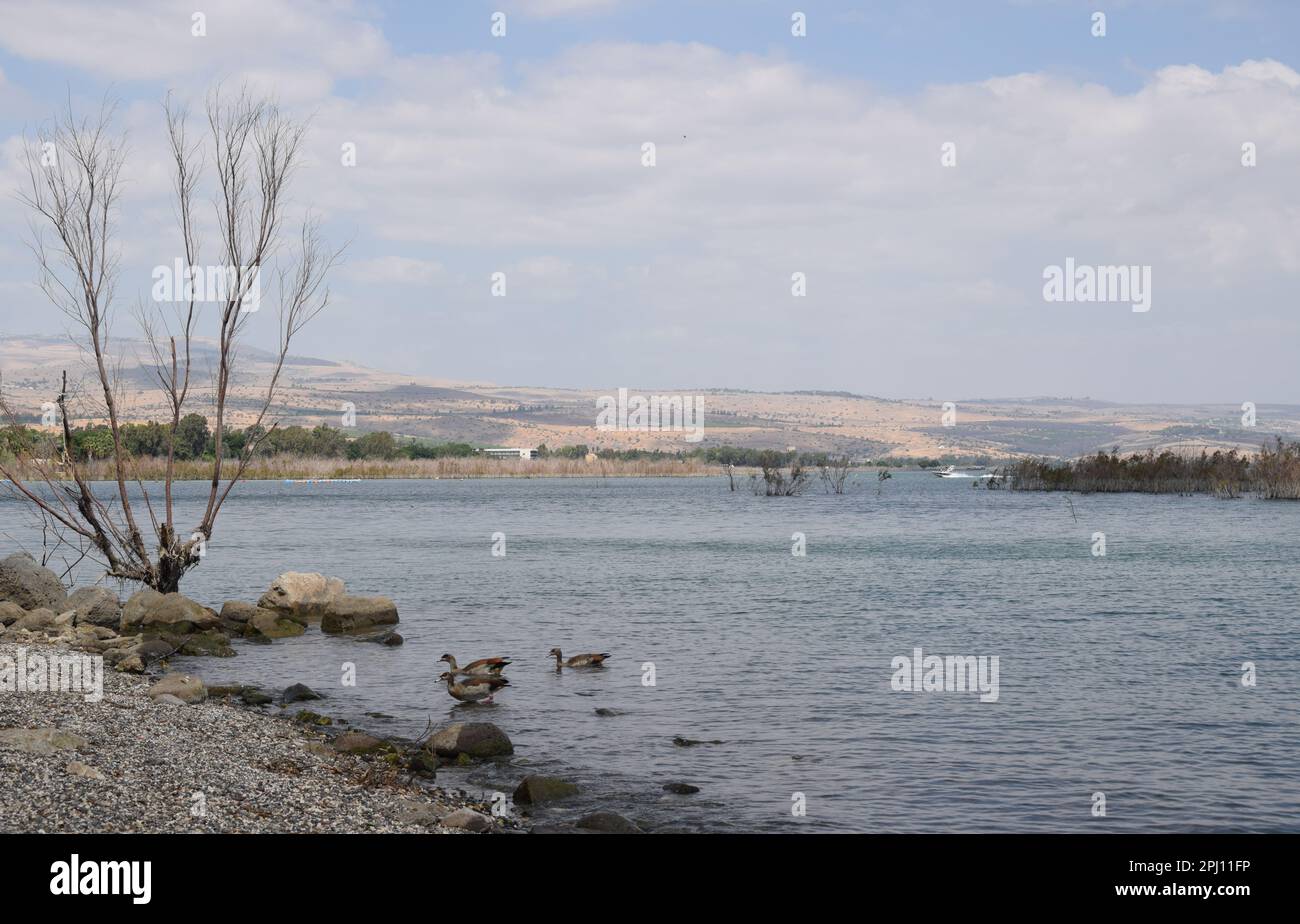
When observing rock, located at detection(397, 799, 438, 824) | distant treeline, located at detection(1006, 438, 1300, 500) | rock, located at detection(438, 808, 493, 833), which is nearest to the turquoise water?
rock, located at detection(438, 808, 493, 833)

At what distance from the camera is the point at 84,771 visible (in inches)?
406

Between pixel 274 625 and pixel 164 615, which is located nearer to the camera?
pixel 164 615

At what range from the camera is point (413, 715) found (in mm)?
17531

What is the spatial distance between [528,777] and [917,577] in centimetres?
2795

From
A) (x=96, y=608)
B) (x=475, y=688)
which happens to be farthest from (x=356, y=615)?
(x=475, y=688)

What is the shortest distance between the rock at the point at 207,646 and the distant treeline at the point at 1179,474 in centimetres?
7397

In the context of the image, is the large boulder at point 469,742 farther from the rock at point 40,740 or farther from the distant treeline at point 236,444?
the distant treeline at point 236,444

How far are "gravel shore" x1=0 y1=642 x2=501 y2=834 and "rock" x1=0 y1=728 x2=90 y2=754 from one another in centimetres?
2

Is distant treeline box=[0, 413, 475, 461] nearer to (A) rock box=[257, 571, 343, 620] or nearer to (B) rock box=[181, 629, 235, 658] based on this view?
(A) rock box=[257, 571, 343, 620]

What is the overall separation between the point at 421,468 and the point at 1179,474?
282ft

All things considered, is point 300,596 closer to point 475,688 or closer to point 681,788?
point 475,688

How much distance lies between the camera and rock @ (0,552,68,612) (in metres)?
25.0
